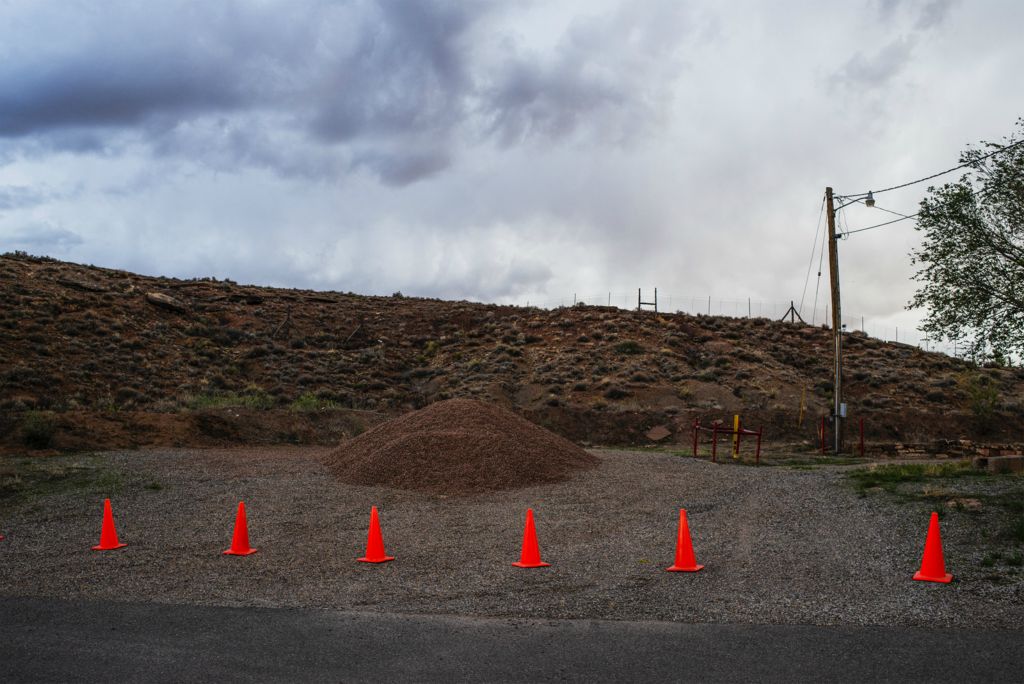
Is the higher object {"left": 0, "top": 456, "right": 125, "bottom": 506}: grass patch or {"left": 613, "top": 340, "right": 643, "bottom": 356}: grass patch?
{"left": 613, "top": 340, "right": 643, "bottom": 356}: grass patch

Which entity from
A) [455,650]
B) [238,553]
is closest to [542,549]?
[238,553]

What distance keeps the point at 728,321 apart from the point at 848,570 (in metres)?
50.8

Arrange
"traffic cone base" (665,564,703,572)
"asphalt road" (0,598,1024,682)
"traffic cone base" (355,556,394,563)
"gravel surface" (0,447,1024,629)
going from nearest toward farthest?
"asphalt road" (0,598,1024,682) < "gravel surface" (0,447,1024,629) < "traffic cone base" (665,564,703,572) < "traffic cone base" (355,556,394,563)

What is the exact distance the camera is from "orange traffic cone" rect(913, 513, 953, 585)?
10.2 metres

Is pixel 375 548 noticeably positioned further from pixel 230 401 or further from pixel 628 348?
pixel 628 348

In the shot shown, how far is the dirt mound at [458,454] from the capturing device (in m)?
18.9

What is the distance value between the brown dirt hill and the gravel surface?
473 inches

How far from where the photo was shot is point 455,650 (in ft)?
24.7

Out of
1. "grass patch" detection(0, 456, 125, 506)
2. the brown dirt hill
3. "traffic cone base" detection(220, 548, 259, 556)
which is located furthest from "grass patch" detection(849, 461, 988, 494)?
the brown dirt hill

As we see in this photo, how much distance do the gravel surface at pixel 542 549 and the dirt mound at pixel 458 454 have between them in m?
0.66

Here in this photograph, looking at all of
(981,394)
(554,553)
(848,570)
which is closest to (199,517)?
(554,553)

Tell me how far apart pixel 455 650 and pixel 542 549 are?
5.13 metres

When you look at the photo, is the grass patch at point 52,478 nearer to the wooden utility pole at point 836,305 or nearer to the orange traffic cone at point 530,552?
the orange traffic cone at point 530,552

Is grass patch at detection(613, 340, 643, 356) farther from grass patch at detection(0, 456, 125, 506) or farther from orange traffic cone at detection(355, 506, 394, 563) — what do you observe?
orange traffic cone at detection(355, 506, 394, 563)
